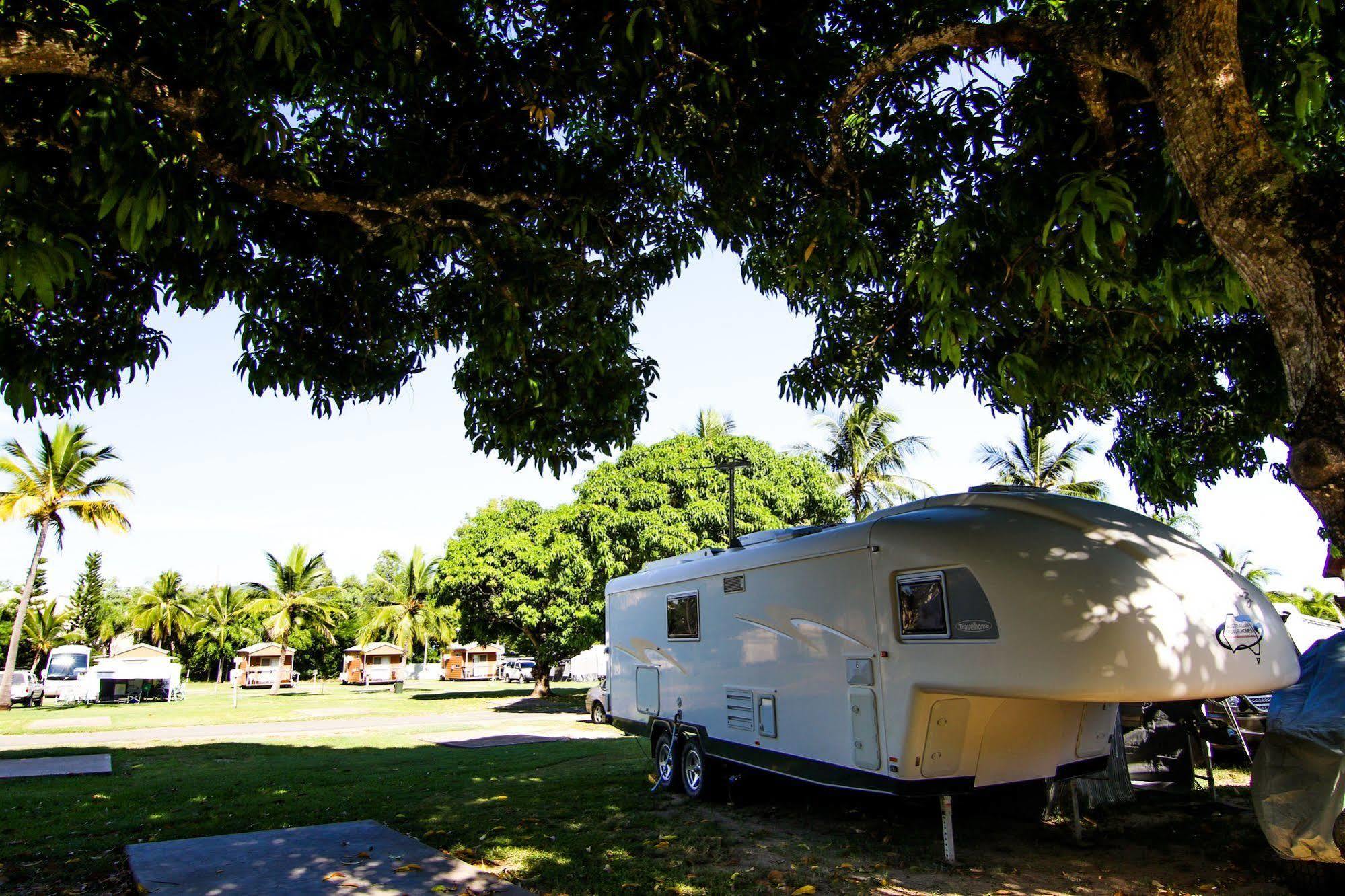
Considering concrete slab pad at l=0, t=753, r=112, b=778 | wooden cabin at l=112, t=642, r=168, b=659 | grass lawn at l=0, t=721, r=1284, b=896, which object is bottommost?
concrete slab pad at l=0, t=753, r=112, b=778

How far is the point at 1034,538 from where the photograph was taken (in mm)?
6531

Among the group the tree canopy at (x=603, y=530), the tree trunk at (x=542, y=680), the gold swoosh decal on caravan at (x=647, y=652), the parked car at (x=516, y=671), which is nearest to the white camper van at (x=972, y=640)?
the gold swoosh decal on caravan at (x=647, y=652)

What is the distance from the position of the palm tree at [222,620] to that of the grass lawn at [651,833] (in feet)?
156

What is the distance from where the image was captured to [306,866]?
6770mm

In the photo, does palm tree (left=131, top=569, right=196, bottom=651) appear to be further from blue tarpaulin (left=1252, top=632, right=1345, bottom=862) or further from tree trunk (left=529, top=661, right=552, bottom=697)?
blue tarpaulin (left=1252, top=632, right=1345, bottom=862)

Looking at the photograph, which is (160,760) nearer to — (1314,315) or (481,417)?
(481,417)

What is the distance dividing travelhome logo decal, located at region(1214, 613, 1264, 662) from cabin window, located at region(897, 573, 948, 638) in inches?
73.0

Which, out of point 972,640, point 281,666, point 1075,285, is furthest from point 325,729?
point 281,666

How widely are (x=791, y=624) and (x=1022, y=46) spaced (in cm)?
529

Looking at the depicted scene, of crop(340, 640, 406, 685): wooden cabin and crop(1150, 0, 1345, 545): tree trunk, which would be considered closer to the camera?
crop(1150, 0, 1345, 545): tree trunk

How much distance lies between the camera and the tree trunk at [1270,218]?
3.68 meters

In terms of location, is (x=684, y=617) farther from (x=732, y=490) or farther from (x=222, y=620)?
(x=222, y=620)

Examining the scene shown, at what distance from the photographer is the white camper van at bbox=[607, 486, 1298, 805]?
19.5ft

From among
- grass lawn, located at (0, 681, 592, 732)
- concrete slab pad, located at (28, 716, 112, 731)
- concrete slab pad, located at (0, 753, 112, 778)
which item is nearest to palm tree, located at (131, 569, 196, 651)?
grass lawn, located at (0, 681, 592, 732)
